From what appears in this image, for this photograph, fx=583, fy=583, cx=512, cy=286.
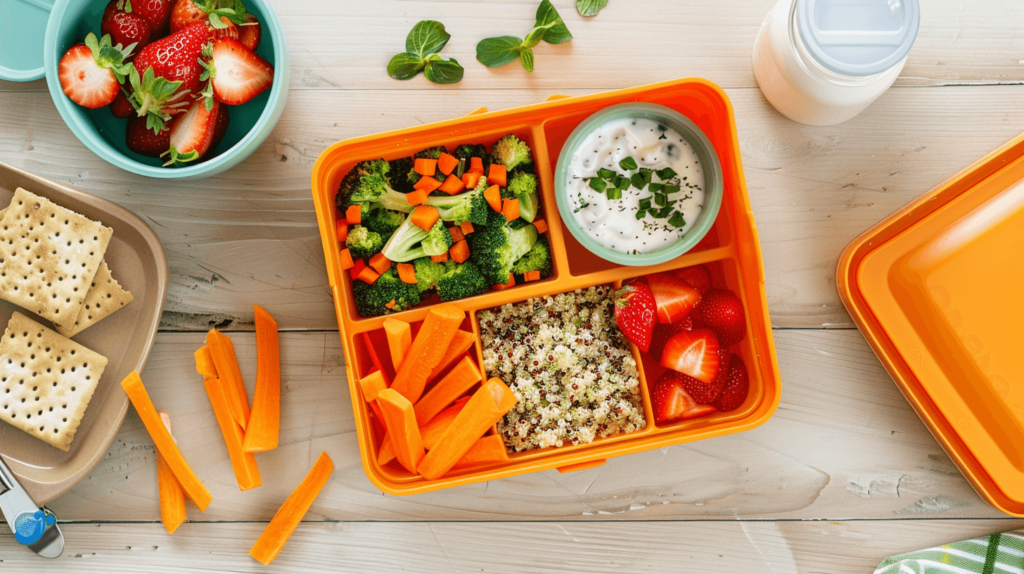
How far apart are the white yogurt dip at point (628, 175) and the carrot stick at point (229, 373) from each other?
0.82m

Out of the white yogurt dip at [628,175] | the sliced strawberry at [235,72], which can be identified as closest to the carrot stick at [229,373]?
the sliced strawberry at [235,72]

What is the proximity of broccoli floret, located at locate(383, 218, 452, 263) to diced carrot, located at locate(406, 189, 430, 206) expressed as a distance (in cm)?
4

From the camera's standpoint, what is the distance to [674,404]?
120 centimetres

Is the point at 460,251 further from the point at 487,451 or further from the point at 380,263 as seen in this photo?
the point at 487,451

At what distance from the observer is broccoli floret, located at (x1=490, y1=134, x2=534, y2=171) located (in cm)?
116

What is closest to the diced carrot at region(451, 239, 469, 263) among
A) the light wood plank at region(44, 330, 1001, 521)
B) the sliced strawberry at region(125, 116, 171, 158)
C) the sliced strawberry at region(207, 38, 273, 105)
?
the light wood plank at region(44, 330, 1001, 521)

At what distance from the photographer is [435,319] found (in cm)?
113

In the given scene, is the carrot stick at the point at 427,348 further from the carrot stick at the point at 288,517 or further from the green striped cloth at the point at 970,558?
the green striped cloth at the point at 970,558

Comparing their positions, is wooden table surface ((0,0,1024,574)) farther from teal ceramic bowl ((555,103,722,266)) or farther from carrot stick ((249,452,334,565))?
teal ceramic bowl ((555,103,722,266))

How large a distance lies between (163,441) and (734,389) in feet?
4.04

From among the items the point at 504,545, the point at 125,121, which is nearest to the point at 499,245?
the point at 504,545

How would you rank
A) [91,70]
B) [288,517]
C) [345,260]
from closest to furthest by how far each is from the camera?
[91,70]
[345,260]
[288,517]

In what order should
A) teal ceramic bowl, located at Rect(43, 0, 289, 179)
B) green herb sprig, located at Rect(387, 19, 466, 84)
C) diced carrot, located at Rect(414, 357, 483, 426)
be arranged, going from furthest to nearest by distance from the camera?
green herb sprig, located at Rect(387, 19, 466, 84) → diced carrot, located at Rect(414, 357, 483, 426) → teal ceramic bowl, located at Rect(43, 0, 289, 179)

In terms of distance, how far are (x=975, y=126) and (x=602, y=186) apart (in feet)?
3.04
